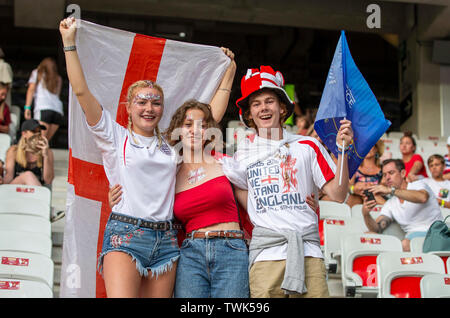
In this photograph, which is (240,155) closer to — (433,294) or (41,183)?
(433,294)

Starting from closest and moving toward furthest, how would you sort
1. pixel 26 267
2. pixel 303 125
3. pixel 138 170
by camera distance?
1. pixel 138 170
2. pixel 26 267
3. pixel 303 125

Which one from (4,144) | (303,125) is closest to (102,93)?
(4,144)

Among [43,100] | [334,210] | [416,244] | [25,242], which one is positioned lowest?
[25,242]

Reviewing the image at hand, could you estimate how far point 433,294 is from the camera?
426 centimetres

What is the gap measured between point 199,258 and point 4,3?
29.7 ft

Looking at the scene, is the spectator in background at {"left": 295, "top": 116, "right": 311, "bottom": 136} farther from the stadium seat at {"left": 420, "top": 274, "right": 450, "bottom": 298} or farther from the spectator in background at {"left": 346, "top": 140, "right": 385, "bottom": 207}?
the stadium seat at {"left": 420, "top": 274, "right": 450, "bottom": 298}

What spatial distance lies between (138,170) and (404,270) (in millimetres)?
2529

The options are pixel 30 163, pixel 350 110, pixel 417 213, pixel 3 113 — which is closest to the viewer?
pixel 350 110

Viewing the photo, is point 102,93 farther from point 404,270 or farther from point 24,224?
point 404,270

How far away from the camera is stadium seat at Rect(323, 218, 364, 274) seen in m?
5.19

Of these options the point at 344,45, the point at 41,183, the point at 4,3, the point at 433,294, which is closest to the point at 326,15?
the point at 4,3

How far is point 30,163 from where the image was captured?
607 centimetres

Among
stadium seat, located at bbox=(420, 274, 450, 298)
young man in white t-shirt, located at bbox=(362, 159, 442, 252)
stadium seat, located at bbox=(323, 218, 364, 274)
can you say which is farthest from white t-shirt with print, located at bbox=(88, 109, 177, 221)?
young man in white t-shirt, located at bbox=(362, 159, 442, 252)

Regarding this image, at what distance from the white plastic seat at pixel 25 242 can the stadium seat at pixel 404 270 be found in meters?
2.32
